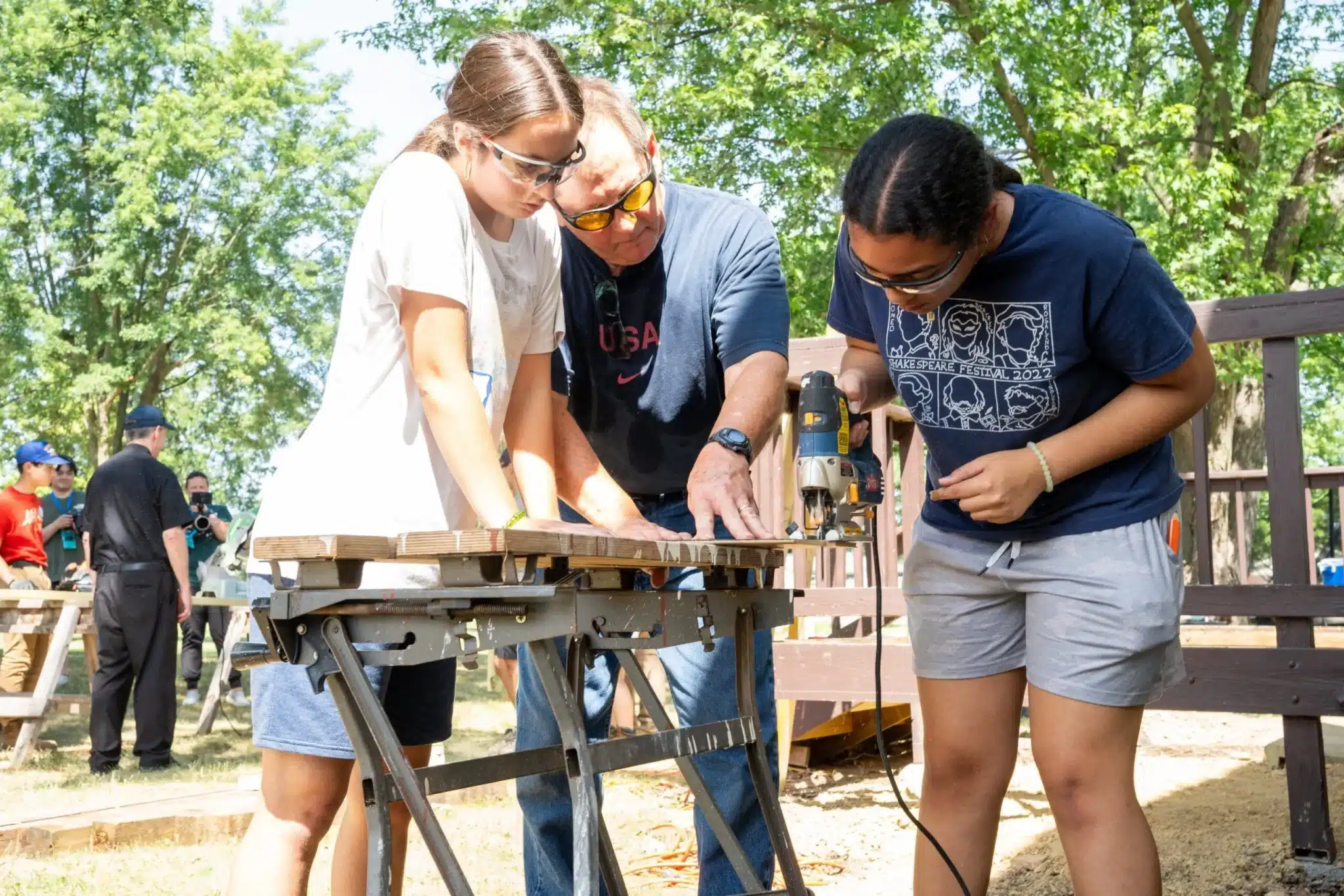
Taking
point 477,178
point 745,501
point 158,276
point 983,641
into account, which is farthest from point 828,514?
point 158,276

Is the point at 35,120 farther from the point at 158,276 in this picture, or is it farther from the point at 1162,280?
the point at 1162,280

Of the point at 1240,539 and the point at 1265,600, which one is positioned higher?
the point at 1265,600

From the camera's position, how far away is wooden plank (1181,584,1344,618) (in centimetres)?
388

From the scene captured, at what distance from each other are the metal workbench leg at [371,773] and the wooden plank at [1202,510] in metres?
3.41

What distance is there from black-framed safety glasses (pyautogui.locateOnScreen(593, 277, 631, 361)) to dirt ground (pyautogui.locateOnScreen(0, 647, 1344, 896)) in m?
2.00

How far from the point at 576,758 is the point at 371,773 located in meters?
0.31

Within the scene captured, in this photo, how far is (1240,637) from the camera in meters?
5.40

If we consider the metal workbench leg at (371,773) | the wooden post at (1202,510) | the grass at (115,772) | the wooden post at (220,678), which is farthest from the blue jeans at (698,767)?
the wooden post at (220,678)

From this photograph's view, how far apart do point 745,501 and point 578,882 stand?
797 millimetres

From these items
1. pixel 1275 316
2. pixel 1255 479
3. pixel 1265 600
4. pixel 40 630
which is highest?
pixel 1275 316

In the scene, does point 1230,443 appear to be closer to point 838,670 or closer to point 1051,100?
point 1051,100

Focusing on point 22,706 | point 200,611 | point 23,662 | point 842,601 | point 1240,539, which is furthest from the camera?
point 200,611

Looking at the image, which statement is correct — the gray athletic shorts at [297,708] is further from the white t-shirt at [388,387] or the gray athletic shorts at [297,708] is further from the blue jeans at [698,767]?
the blue jeans at [698,767]

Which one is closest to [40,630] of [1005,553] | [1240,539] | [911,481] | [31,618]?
[31,618]
